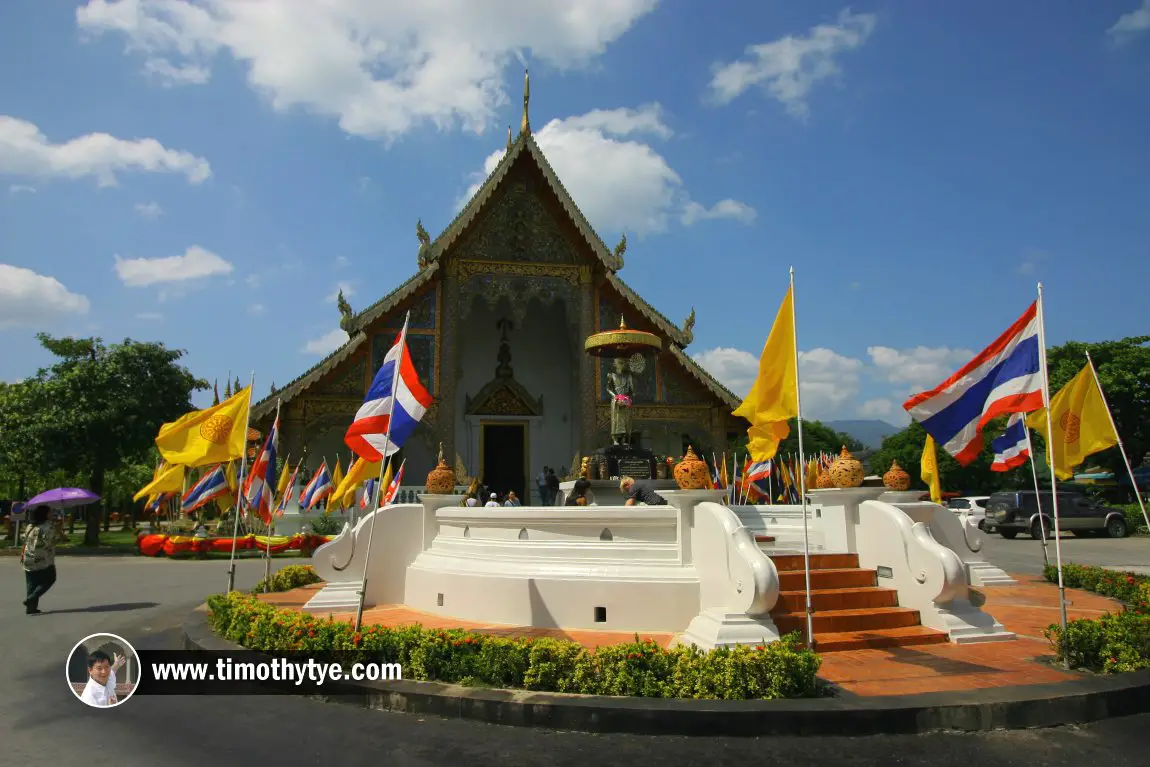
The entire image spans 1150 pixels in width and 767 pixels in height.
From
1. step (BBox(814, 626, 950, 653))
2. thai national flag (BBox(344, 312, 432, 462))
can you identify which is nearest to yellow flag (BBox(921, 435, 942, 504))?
step (BBox(814, 626, 950, 653))

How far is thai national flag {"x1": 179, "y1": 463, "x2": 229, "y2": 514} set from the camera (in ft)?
42.2

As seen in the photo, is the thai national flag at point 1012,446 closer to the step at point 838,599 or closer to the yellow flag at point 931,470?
the step at point 838,599

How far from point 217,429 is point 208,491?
5.00m

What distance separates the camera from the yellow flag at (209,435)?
8.40 metres

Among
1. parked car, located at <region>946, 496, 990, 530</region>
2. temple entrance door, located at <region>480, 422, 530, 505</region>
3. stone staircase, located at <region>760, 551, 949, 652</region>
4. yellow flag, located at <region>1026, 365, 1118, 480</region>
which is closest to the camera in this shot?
stone staircase, located at <region>760, 551, 949, 652</region>

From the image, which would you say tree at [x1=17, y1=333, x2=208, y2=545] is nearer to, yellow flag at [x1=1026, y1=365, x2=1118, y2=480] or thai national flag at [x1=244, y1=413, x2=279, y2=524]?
thai national flag at [x1=244, y1=413, x2=279, y2=524]

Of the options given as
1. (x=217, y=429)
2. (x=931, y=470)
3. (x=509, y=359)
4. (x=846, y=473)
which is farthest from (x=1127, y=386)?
(x=217, y=429)

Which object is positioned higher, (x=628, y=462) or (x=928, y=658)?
(x=628, y=462)

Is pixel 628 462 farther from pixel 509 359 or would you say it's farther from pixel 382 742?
pixel 509 359

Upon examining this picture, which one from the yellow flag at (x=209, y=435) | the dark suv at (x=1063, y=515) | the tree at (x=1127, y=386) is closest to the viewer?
the yellow flag at (x=209, y=435)

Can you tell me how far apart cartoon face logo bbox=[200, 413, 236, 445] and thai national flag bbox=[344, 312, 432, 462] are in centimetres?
236

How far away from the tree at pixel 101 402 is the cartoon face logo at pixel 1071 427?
2394 centimetres

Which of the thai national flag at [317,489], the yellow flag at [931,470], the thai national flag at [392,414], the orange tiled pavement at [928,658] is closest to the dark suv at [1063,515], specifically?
the yellow flag at [931,470]

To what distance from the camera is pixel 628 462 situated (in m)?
12.8
